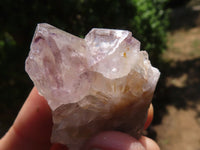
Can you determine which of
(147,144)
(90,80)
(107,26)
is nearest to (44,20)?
(107,26)

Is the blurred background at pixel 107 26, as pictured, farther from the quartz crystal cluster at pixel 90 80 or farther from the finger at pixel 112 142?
the finger at pixel 112 142

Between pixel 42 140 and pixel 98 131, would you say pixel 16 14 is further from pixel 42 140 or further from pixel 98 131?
pixel 98 131

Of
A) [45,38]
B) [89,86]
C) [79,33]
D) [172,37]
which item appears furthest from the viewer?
[172,37]

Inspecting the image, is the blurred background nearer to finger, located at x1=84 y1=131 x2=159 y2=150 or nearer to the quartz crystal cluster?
the quartz crystal cluster

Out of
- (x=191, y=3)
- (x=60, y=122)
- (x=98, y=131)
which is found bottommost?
(x=191, y=3)

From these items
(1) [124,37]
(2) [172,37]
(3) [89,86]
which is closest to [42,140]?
(3) [89,86]

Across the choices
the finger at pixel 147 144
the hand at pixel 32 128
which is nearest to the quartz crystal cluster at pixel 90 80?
the finger at pixel 147 144
